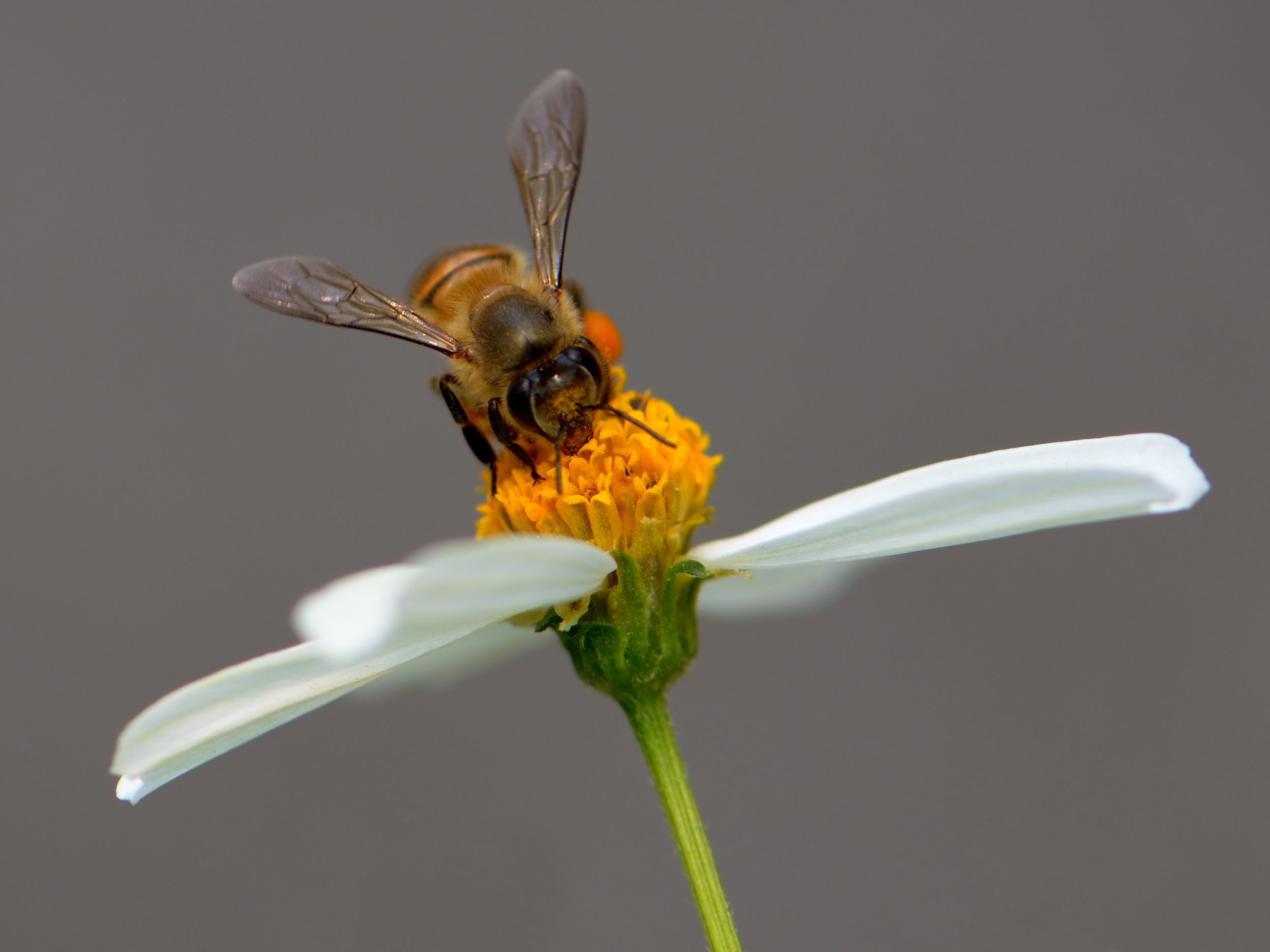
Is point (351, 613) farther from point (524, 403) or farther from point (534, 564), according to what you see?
point (524, 403)

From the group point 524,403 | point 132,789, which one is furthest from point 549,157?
point 132,789

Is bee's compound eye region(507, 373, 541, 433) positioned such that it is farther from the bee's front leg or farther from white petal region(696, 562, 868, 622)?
white petal region(696, 562, 868, 622)

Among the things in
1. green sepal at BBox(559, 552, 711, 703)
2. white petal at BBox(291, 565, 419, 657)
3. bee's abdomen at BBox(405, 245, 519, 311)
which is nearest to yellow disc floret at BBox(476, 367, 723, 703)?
green sepal at BBox(559, 552, 711, 703)

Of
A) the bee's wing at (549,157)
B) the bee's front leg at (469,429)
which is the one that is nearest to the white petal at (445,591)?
the bee's front leg at (469,429)

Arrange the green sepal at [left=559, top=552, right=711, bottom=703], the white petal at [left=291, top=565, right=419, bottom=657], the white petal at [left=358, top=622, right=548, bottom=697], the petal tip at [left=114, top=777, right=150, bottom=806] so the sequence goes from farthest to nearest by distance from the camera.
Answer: the white petal at [left=358, top=622, right=548, bottom=697]
the green sepal at [left=559, top=552, right=711, bottom=703]
the petal tip at [left=114, top=777, right=150, bottom=806]
the white petal at [left=291, top=565, right=419, bottom=657]

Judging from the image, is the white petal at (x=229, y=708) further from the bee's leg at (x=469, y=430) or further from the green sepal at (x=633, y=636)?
the bee's leg at (x=469, y=430)

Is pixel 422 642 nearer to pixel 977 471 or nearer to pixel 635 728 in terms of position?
pixel 635 728

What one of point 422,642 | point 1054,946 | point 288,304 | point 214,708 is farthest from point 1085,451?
point 1054,946
